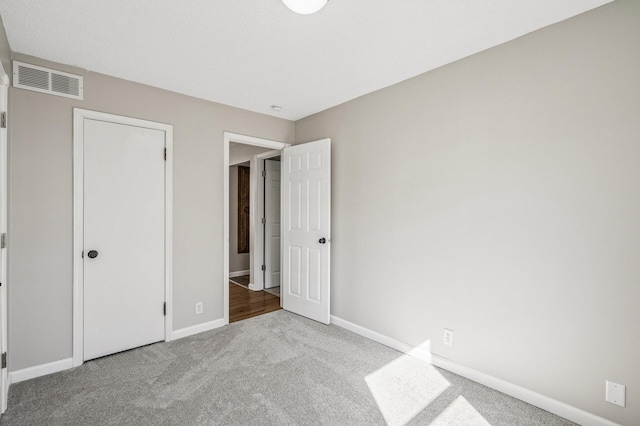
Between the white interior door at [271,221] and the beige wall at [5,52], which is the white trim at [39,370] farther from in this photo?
the white interior door at [271,221]

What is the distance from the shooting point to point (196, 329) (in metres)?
3.16

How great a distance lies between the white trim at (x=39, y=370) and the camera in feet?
7.38

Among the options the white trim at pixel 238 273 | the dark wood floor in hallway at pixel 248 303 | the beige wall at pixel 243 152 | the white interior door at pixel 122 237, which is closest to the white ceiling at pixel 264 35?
the white interior door at pixel 122 237

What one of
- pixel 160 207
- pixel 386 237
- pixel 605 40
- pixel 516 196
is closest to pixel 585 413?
pixel 516 196

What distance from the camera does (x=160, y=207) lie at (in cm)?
293

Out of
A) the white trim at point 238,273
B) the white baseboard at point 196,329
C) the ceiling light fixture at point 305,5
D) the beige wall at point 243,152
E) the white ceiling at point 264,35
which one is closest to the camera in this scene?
the ceiling light fixture at point 305,5

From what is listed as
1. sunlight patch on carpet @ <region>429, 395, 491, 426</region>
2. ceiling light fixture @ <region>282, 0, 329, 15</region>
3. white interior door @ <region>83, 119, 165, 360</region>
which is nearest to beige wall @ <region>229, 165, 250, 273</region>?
white interior door @ <region>83, 119, 165, 360</region>

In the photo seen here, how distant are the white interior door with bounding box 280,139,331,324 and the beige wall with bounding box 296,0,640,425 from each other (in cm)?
56

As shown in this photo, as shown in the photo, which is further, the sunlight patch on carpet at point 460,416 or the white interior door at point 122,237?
the white interior door at point 122,237

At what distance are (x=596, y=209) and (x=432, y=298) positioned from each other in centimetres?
127

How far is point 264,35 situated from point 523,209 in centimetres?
211

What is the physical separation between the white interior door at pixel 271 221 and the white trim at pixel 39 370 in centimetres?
276

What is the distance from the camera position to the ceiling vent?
226cm

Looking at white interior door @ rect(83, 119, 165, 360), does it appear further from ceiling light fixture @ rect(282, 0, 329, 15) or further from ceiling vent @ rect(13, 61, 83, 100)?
ceiling light fixture @ rect(282, 0, 329, 15)
